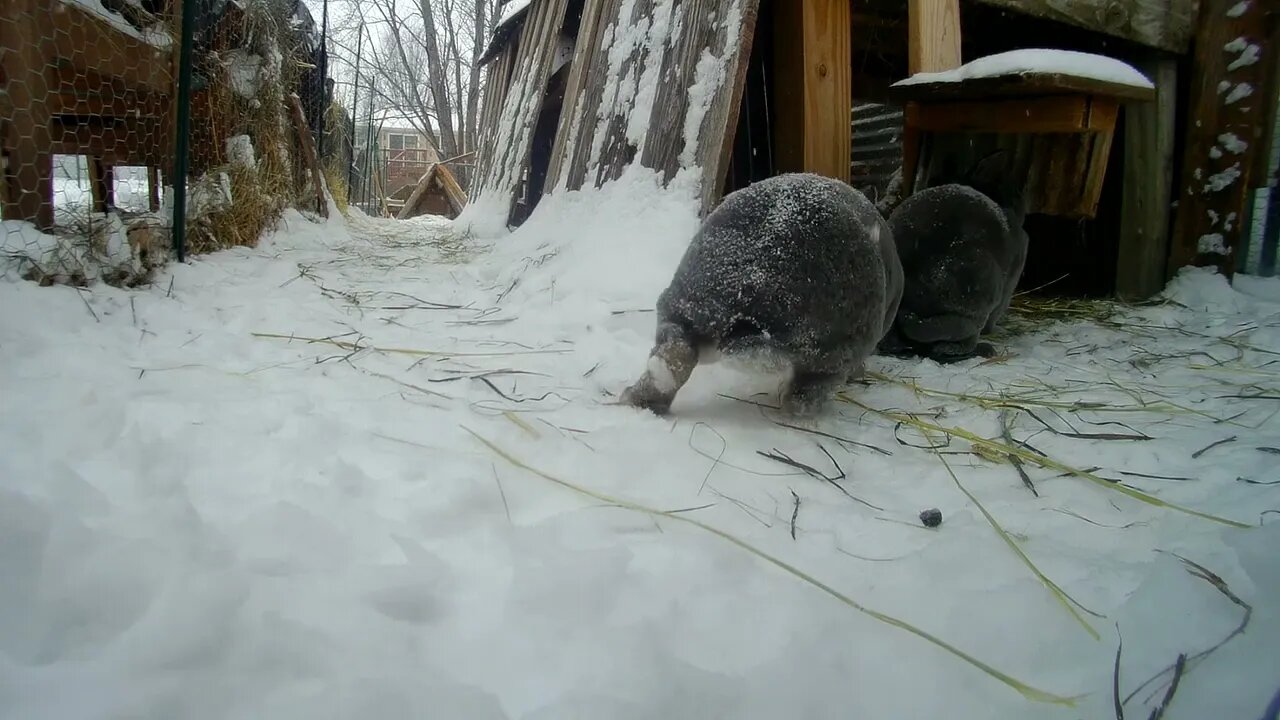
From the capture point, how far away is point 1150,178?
3688 millimetres

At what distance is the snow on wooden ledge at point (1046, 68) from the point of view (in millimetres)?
2371

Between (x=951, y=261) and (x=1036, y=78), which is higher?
(x=1036, y=78)

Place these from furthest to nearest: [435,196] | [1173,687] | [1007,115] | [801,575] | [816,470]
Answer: [435,196]
[1007,115]
[816,470]
[801,575]
[1173,687]

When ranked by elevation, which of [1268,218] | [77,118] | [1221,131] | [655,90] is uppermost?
[655,90]

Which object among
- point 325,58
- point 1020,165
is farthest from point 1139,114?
point 325,58

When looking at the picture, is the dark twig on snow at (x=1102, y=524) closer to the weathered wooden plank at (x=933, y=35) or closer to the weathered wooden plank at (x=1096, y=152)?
the weathered wooden plank at (x=1096, y=152)

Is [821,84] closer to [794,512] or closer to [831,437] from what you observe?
[831,437]

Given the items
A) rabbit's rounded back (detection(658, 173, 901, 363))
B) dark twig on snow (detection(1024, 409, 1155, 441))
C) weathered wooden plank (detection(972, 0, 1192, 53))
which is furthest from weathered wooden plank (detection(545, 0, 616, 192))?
dark twig on snow (detection(1024, 409, 1155, 441))

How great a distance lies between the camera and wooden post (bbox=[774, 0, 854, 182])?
3021 mm

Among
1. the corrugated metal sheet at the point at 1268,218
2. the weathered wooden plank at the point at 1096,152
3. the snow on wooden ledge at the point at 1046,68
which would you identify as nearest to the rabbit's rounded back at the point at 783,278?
the snow on wooden ledge at the point at 1046,68

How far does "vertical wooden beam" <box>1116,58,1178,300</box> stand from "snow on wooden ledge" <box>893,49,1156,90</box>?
129cm

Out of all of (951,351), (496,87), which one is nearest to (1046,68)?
(951,351)

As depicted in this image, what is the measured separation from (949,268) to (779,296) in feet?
3.93

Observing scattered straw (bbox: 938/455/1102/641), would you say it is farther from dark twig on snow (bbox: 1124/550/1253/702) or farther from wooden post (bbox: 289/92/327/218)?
wooden post (bbox: 289/92/327/218)
